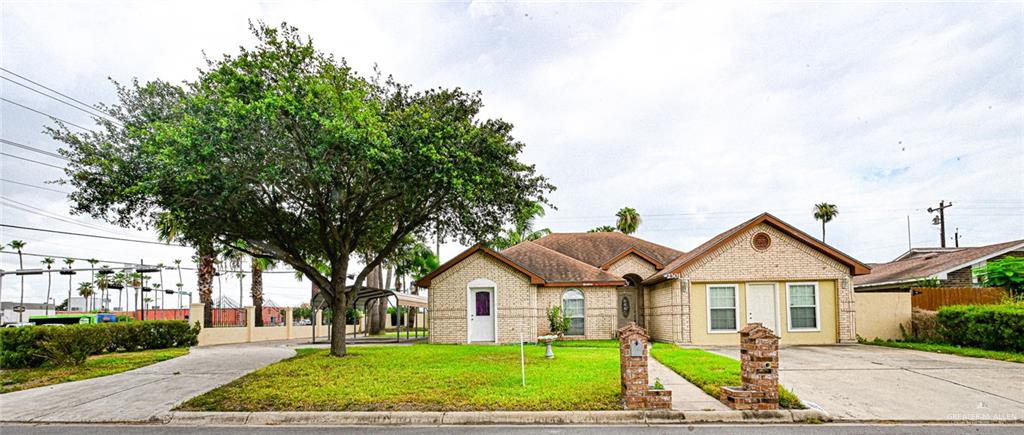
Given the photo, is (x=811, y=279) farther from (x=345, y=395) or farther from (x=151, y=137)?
(x=151, y=137)

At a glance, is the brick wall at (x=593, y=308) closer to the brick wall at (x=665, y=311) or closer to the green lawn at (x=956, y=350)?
the brick wall at (x=665, y=311)

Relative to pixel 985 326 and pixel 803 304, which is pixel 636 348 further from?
pixel 803 304

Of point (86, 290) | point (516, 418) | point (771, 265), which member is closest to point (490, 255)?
point (771, 265)

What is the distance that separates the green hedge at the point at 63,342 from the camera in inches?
650

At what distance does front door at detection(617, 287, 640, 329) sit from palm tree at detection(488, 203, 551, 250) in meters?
5.10

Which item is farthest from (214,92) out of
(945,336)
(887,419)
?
(945,336)

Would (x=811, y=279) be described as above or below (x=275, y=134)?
below

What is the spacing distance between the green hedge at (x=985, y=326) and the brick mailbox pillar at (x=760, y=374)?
11595 mm

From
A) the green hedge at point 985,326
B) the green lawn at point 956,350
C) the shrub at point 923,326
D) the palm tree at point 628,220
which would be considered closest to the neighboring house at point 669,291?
the green lawn at point 956,350

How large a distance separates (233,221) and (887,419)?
582 inches

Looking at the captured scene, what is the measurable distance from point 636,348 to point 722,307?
13.4m

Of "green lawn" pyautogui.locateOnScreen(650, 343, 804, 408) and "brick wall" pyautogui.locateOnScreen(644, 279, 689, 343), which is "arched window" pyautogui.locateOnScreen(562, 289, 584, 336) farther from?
"green lawn" pyautogui.locateOnScreen(650, 343, 804, 408)

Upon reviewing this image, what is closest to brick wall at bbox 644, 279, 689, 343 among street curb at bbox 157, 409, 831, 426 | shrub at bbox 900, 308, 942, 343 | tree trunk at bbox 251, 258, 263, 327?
shrub at bbox 900, 308, 942, 343

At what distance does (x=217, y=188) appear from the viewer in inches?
554
